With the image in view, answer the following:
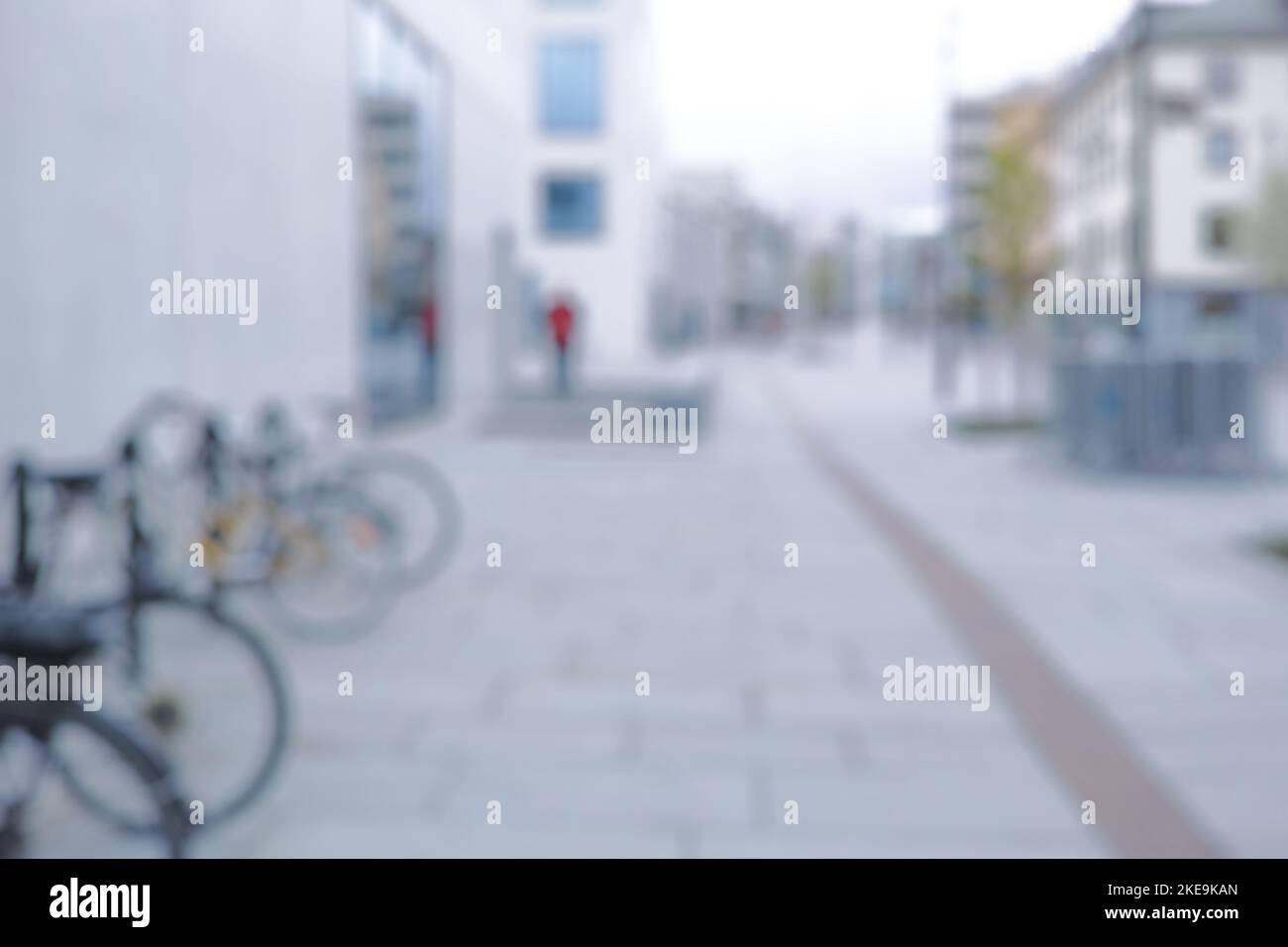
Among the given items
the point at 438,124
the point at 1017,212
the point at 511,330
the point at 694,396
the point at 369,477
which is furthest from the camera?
the point at 1017,212

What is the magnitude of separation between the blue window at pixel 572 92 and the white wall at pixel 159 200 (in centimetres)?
3492

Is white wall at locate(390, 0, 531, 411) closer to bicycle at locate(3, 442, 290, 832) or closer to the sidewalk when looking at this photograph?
the sidewalk

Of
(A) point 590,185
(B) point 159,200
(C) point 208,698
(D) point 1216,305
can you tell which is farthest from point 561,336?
(A) point 590,185

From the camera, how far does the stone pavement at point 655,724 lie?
4332 millimetres

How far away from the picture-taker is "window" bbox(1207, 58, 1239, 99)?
13266mm

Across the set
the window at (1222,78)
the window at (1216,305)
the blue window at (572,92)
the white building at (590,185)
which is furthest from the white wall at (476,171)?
the blue window at (572,92)

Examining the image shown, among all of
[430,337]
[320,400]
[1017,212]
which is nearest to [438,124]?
[430,337]

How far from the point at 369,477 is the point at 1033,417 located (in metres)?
14.4

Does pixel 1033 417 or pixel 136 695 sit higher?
pixel 1033 417

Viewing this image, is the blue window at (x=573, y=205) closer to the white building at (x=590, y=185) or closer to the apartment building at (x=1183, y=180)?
the white building at (x=590, y=185)

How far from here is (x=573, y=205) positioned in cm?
5091
